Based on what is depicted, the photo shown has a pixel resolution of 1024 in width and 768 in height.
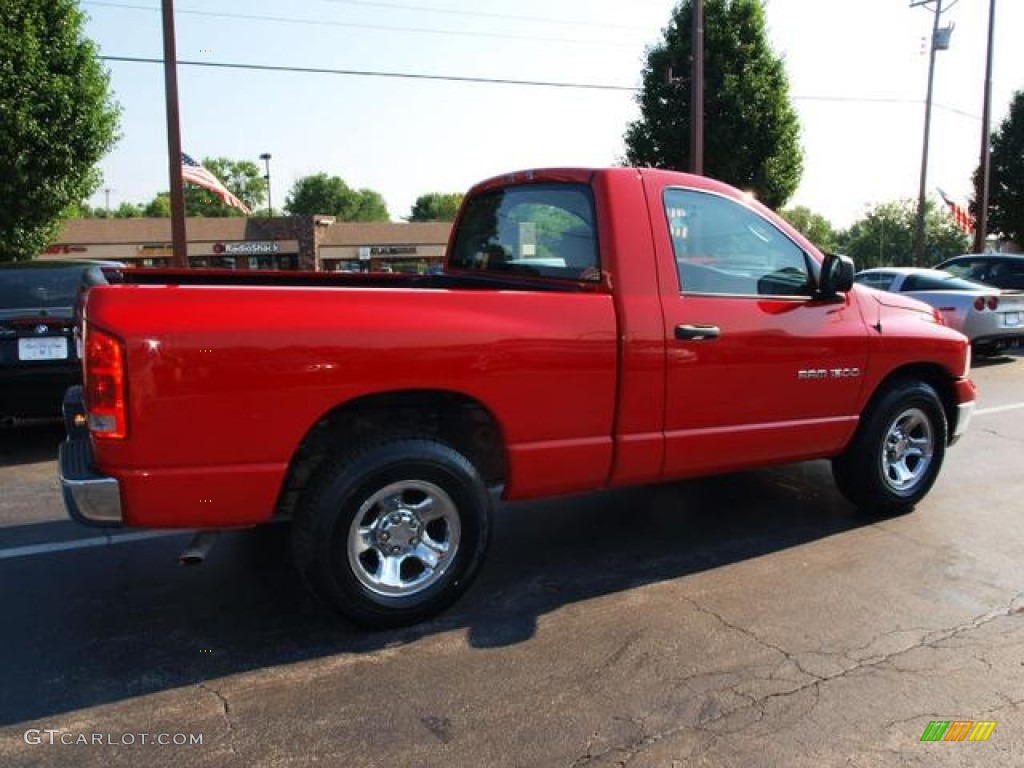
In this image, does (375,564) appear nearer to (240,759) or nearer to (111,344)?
(240,759)

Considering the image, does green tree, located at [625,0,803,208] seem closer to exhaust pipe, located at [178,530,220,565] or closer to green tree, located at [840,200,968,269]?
exhaust pipe, located at [178,530,220,565]

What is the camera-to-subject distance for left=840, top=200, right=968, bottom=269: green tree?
57.4 m

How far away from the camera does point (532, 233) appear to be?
448cm

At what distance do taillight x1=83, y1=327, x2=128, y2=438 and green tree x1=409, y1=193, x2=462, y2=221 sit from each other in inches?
4544

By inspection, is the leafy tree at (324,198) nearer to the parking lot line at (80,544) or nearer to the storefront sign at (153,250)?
the storefront sign at (153,250)

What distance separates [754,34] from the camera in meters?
21.2

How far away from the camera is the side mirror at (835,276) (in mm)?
4465

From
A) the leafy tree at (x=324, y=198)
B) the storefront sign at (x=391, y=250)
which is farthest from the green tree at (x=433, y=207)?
the storefront sign at (x=391, y=250)

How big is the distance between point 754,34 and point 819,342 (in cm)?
1925

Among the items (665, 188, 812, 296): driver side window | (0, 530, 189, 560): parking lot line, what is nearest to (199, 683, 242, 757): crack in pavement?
(0, 530, 189, 560): parking lot line

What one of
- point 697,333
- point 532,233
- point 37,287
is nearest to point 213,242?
point 37,287

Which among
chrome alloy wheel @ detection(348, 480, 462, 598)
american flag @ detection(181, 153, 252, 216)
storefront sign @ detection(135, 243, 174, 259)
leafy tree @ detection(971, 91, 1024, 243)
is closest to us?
chrome alloy wheel @ detection(348, 480, 462, 598)

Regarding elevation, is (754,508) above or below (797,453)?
below

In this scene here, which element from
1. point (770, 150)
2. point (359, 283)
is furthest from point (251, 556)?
point (770, 150)
